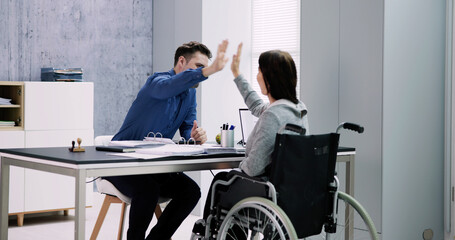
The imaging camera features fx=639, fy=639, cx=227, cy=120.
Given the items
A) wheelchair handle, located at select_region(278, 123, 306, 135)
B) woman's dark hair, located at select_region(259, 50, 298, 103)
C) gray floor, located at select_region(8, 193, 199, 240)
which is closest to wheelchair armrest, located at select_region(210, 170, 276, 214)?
wheelchair handle, located at select_region(278, 123, 306, 135)

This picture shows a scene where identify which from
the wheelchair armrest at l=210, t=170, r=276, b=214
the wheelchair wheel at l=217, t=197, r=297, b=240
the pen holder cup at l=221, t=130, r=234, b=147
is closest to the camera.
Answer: the wheelchair wheel at l=217, t=197, r=297, b=240

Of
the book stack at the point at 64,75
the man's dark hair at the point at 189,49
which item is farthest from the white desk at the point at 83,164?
the book stack at the point at 64,75

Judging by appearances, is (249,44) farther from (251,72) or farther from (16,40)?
(16,40)

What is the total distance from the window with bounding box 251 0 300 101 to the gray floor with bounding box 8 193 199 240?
1765mm

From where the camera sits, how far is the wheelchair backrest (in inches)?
114

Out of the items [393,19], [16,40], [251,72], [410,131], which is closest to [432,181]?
[410,131]

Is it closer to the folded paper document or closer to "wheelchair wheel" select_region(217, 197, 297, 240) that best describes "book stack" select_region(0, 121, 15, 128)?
the folded paper document

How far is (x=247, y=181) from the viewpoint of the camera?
3057 millimetres

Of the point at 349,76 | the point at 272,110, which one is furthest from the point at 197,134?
the point at 349,76

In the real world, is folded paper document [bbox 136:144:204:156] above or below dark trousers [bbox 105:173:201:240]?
above

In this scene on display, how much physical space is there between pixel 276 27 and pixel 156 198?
9.95 ft

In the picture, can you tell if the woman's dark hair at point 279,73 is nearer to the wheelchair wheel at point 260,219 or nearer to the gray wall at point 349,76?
the wheelchair wheel at point 260,219

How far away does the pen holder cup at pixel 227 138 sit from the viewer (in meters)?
3.70

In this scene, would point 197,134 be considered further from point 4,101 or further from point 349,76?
point 4,101
